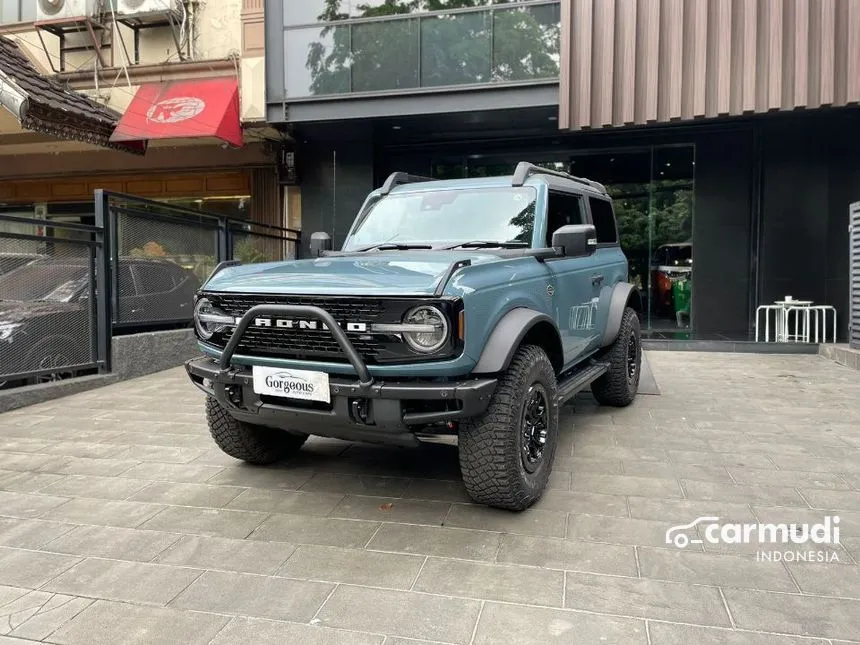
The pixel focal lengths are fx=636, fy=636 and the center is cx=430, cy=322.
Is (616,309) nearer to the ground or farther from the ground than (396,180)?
nearer to the ground

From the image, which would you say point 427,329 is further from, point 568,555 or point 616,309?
point 616,309

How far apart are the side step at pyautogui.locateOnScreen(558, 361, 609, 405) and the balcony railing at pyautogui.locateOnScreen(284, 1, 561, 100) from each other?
6.65 metres

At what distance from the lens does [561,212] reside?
4.59 m

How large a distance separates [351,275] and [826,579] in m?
2.54

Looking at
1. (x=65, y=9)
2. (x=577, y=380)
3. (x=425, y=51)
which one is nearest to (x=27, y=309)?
(x=577, y=380)

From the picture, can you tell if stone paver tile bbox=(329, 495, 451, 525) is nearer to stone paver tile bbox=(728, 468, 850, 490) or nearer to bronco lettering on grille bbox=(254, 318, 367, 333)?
bronco lettering on grille bbox=(254, 318, 367, 333)

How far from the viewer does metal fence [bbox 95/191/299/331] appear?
746 centimetres

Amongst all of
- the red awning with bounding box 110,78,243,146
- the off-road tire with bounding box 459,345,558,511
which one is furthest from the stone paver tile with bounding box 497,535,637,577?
the red awning with bounding box 110,78,243,146

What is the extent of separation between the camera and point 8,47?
39.9 ft

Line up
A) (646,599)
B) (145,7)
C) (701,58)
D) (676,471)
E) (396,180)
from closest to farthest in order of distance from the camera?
1. (646,599)
2. (676,471)
3. (396,180)
4. (701,58)
5. (145,7)

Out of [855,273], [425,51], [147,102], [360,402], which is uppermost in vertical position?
[425,51]

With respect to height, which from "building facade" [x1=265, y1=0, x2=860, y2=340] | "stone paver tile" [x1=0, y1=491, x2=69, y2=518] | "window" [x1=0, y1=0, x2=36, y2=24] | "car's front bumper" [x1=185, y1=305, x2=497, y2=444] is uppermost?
"window" [x1=0, y1=0, x2=36, y2=24]

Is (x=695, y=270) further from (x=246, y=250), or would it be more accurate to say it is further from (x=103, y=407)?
(x=103, y=407)

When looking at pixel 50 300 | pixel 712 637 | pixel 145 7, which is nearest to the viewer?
pixel 712 637
